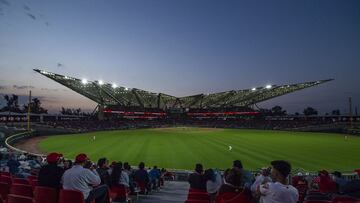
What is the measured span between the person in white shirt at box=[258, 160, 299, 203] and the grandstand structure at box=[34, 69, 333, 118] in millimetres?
74724

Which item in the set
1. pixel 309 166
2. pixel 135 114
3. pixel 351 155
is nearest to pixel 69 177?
pixel 309 166

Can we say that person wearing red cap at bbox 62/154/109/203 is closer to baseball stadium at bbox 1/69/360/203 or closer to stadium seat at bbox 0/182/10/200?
baseball stadium at bbox 1/69/360/203

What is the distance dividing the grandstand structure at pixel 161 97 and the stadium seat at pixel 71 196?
72379 mm

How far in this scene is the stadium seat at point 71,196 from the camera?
18.6 feet

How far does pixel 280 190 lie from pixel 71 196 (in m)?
3.46

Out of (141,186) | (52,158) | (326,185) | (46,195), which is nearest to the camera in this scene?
(46,195)

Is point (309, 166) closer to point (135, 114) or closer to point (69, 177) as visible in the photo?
point (69, 177)

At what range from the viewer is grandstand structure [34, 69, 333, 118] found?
92238 mm

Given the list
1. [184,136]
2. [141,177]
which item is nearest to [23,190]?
[141,177]

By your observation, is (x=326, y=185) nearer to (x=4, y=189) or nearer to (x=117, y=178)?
(x=117, y=178)

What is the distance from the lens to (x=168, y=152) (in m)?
34.1

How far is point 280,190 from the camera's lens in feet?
14.4

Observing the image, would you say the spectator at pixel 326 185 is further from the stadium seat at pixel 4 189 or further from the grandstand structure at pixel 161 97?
the grandstand structure at pixel 161 97

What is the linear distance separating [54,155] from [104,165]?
112 inches
